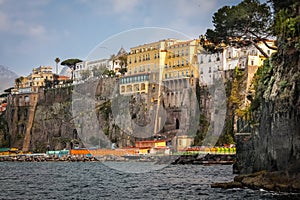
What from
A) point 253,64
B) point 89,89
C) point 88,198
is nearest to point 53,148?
point 89,89

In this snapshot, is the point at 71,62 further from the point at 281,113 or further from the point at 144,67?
the point at 281,113

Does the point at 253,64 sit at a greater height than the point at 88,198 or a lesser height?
greater

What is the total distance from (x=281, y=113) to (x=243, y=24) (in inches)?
1037

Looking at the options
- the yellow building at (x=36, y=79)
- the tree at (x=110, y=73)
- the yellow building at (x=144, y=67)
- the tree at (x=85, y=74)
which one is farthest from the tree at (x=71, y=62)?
the yellow building at (x=144, y=67)

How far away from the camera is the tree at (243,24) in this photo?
58.2m

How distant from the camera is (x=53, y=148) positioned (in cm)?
13812

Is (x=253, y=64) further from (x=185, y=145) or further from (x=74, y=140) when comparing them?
(x=74, y=140)

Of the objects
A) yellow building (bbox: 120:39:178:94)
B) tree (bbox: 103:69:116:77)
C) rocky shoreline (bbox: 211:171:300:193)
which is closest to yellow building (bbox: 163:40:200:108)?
yellow building (bbox: 120:39:178:94)

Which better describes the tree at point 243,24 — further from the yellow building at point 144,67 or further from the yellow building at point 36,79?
the yellow building at point 36,79

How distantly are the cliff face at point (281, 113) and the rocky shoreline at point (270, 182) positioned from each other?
1.54ft

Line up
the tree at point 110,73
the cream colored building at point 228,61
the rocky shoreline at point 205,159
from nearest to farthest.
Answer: the rocky shoreline at point 205,159 < the cream colored building at point 228,61 < the tree at point 110,73

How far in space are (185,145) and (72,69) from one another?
6842 centimetres

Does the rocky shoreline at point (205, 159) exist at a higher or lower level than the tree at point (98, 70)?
lower

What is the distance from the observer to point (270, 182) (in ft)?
112
